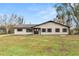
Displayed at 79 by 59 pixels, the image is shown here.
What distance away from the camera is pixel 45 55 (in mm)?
3709

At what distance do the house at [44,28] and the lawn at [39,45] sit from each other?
0.06 metres

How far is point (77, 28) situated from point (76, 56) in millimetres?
310

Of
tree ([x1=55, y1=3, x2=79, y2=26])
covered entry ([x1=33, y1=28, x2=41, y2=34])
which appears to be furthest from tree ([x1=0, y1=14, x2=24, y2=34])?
tree ([x1=55, y1=3, x2=79, y2=26])

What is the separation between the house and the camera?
3754 millimetres

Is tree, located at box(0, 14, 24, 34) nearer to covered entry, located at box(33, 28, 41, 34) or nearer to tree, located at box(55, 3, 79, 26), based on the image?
covered entry, located at box(33, 28, 41, 34)

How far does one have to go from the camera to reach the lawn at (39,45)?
3.71 m

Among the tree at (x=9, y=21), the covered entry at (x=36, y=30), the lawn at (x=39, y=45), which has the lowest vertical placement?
the lawn at (x=39, y=45)

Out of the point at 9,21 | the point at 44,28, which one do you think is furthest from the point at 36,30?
the point at 9,21

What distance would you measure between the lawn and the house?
0.18ft

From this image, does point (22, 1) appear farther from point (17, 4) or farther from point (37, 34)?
point (37, 34)

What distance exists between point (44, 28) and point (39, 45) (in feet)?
0.66

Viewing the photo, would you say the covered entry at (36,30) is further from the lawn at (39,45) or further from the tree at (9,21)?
the tree at (9,21)

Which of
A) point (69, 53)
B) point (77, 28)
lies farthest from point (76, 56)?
point (77, 28)

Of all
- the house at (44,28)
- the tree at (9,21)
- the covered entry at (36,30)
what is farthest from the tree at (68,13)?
the tree at (9,21)
